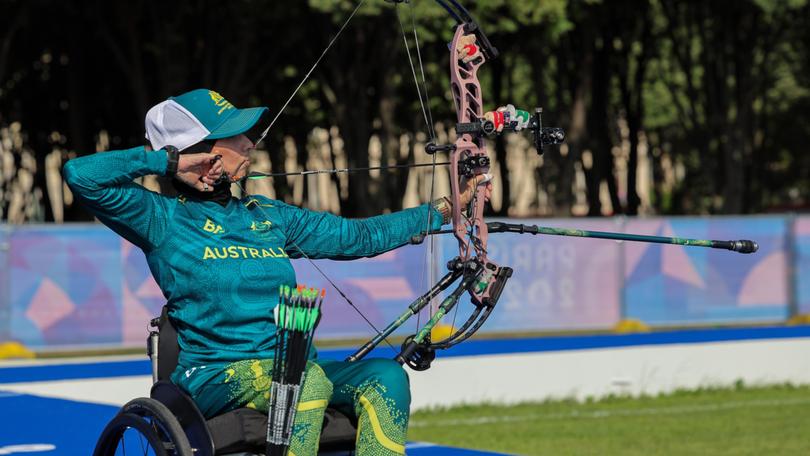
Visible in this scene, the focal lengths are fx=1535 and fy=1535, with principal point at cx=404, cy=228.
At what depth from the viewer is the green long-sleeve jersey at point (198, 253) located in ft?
17.0

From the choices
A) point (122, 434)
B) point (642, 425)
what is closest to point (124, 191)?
point (122, 434)

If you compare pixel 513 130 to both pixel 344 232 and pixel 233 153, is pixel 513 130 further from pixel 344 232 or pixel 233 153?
pixel 233 153

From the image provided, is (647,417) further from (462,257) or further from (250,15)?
(250,15)

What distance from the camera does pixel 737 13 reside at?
33.8 metres

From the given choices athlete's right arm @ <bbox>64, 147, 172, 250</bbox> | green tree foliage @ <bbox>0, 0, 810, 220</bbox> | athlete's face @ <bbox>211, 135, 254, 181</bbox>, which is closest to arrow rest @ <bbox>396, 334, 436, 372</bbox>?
athlete's face @ <bbox>211, 135, 254, 181</bbox>

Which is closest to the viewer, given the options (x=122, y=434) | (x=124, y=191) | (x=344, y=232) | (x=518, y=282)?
(x=124, y=191)

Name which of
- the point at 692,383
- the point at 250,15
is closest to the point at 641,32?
the point at 250,15

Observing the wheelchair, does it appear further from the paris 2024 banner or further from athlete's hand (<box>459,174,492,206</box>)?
the paris 2024 banner

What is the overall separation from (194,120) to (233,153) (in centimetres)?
18

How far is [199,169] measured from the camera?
17.5 ft

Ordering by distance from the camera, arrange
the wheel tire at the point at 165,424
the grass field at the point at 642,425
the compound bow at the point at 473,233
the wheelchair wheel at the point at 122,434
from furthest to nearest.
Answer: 1. the grass field at the point at 642,425
2. the compound bow at the point at 473,233
3. the wheelchair wheel at the point at 122,434
4. the wheel tire at the point at 165,424

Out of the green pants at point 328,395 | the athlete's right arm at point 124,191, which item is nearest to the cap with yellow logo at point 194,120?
the athlete's right arm at point 124,191

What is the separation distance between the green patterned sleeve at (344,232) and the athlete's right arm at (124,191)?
512mm

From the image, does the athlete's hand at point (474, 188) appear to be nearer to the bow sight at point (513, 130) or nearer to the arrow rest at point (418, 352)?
the bow sight at point (513, 130)
